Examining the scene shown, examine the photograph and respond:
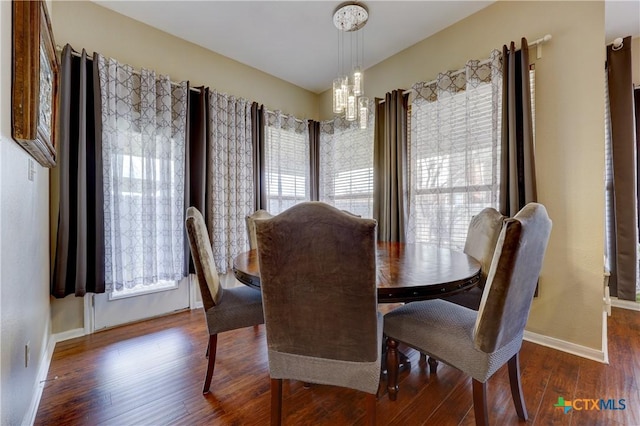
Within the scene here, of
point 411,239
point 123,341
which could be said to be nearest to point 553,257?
point 411,239

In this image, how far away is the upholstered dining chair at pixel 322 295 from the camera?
964mm

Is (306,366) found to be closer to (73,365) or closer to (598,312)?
(73,365)

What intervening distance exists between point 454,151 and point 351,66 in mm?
1684

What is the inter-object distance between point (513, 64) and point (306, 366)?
2.55 m

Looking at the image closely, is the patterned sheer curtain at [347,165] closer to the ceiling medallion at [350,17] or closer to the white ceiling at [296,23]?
the white ceiling at [296,23]

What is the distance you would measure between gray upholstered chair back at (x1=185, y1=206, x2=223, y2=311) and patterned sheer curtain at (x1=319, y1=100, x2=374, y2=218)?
90.0 inches

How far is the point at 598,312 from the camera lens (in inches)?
73.9

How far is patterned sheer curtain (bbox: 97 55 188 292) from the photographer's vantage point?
2322 mm

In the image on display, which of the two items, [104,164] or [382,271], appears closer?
[382,271]

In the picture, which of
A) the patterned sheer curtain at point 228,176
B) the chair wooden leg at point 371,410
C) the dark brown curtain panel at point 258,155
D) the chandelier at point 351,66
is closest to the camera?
the chair wooden leg at point 371,410

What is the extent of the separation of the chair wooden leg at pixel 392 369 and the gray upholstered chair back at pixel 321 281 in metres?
0.51

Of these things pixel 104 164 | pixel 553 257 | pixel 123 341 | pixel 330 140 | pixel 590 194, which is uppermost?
pixel 330 140

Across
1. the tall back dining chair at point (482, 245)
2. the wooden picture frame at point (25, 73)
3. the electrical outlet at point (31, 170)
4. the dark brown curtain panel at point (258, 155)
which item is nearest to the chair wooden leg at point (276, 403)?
the tall back dining chair at point (482, 245)

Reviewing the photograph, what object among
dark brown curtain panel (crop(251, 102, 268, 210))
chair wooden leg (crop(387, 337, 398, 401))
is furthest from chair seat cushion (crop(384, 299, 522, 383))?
dark brown curtain panel (crop(251, 102, 268, 210))
